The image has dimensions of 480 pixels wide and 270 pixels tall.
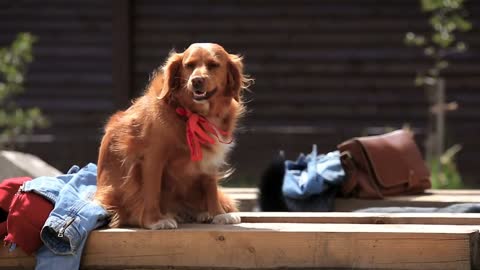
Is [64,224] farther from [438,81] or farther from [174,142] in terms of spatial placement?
[438,81]

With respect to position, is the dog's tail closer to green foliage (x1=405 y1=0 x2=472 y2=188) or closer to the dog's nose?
the dog's nose

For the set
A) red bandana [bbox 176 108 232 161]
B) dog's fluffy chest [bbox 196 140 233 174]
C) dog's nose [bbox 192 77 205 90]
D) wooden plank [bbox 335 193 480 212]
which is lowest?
wooden plank [bbox 335 193 480 212]

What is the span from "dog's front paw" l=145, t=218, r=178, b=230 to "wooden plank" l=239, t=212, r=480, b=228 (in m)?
0.36

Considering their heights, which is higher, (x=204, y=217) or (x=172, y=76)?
(x=172, y=76)

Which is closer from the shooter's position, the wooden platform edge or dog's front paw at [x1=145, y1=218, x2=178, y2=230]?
dog's front paw at [x1=145, y1=218, x2=178, y2=230]

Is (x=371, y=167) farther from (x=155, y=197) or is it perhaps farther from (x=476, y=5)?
(x=476, y=5)

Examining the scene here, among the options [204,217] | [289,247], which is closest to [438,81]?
[204,217]

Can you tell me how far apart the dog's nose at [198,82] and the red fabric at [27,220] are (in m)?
0.71

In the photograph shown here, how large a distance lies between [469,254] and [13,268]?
1671 millimetres

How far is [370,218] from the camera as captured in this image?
328 cm

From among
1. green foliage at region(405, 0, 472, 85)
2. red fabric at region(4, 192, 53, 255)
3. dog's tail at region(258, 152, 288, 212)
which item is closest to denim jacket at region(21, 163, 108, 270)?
red fabric at region(4, 192, 53, 255)

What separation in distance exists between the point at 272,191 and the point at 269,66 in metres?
4.53

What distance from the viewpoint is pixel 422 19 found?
8.48 meters

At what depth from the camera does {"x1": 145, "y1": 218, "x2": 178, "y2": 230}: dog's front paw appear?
3080 mm
